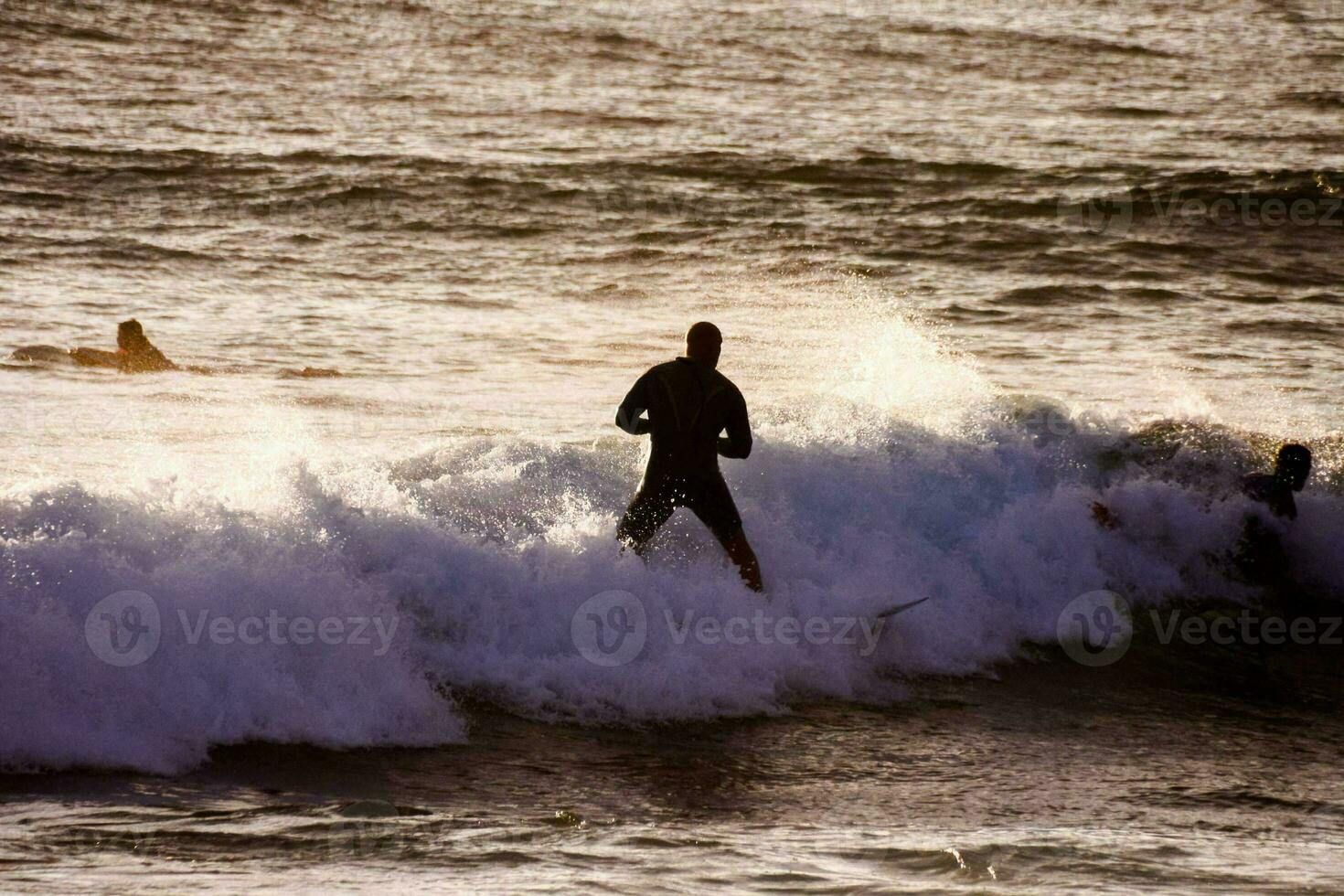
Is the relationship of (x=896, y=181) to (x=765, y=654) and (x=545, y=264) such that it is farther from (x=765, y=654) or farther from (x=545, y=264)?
(x=765, y=654)

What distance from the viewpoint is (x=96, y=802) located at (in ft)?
20.6

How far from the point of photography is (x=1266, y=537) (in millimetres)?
11391

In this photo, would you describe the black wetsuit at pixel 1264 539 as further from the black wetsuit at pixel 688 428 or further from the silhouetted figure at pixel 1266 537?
the black wetsuit at pixel 688 428

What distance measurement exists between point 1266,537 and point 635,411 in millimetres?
5626

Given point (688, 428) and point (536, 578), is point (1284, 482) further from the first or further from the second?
point (536, 578)

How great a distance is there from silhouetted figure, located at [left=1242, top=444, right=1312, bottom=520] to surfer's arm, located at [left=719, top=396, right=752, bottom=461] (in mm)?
4362

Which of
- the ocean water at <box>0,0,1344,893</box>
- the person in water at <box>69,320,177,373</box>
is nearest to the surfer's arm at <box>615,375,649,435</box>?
the ocean water at <box>0,0,1344,893</box>

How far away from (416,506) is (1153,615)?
5.09m

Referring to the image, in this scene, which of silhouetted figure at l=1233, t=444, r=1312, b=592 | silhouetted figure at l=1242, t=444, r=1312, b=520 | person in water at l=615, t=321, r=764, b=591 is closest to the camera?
person in water at l=615, t=321, r=764, b=591

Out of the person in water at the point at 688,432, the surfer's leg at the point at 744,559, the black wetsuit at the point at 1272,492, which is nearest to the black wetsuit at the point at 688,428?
the person in water at the point at 688,432

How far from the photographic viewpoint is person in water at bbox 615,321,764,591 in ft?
27.3

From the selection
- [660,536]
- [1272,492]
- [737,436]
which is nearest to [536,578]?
[660,536]

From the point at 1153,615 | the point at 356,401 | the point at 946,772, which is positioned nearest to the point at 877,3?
the point at 356,401

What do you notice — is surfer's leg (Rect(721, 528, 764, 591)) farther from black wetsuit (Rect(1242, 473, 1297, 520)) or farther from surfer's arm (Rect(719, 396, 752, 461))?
black wetsuit (Rect(1242, 473, 1297, 520))
